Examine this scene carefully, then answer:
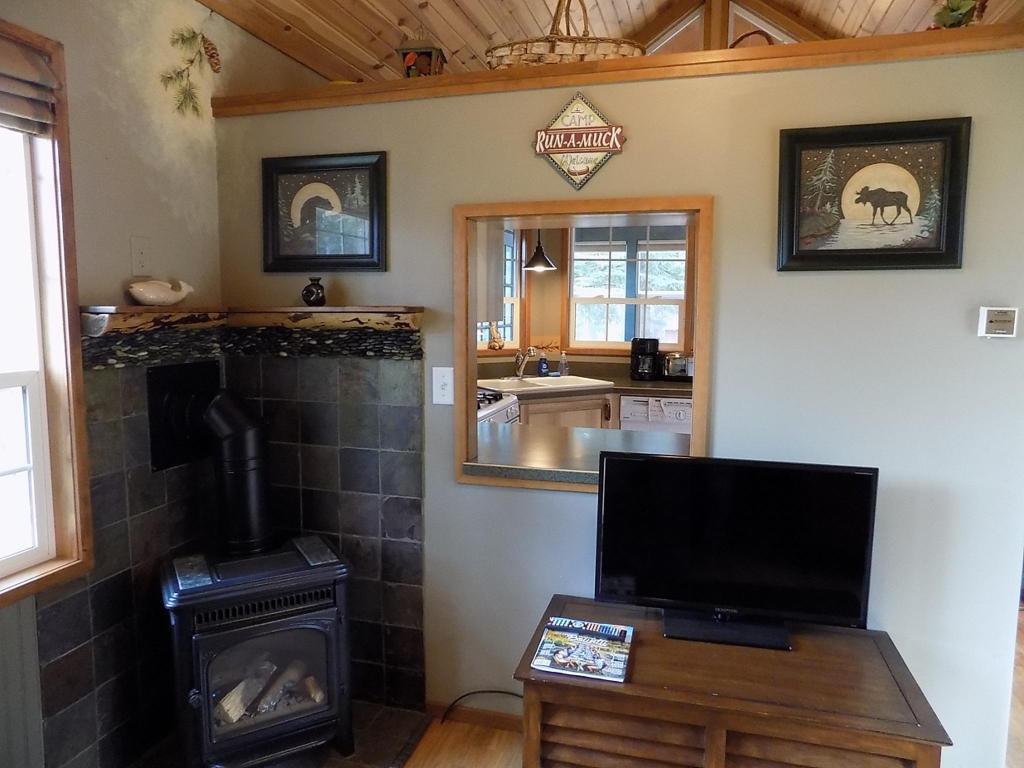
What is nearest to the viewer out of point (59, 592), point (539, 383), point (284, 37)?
point (59, 592)

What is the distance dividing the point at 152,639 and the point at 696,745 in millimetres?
1692

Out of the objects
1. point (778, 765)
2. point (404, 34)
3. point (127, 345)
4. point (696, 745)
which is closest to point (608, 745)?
point (696, 745)

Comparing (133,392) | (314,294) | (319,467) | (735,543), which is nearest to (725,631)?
(735,543)

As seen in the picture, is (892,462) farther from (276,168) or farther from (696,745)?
(276,168)

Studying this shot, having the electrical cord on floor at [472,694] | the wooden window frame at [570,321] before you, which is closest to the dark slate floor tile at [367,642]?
the electrical cord on floor at [472,694]

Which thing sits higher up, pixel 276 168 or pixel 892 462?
pixel 276 168

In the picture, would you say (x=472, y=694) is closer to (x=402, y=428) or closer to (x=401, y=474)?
(x=401, y=474)

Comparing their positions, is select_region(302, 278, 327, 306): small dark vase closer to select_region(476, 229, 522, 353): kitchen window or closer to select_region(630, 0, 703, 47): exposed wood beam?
select_region(476, 229, 522, 353): kitchen window

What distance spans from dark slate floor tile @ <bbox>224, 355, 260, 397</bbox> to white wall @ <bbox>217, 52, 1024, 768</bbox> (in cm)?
68

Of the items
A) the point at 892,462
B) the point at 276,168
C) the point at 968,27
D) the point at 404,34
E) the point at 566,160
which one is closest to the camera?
the point at 968,27

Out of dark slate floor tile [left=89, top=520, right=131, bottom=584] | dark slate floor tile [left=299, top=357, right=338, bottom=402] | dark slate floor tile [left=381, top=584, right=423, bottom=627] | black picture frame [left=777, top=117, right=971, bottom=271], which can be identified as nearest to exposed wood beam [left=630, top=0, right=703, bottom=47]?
black picture frame [left=777, top=117, right=971, bottom=271]

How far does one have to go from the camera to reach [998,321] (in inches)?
71.7

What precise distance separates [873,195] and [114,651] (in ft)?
8.52

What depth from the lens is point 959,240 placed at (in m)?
1.82
